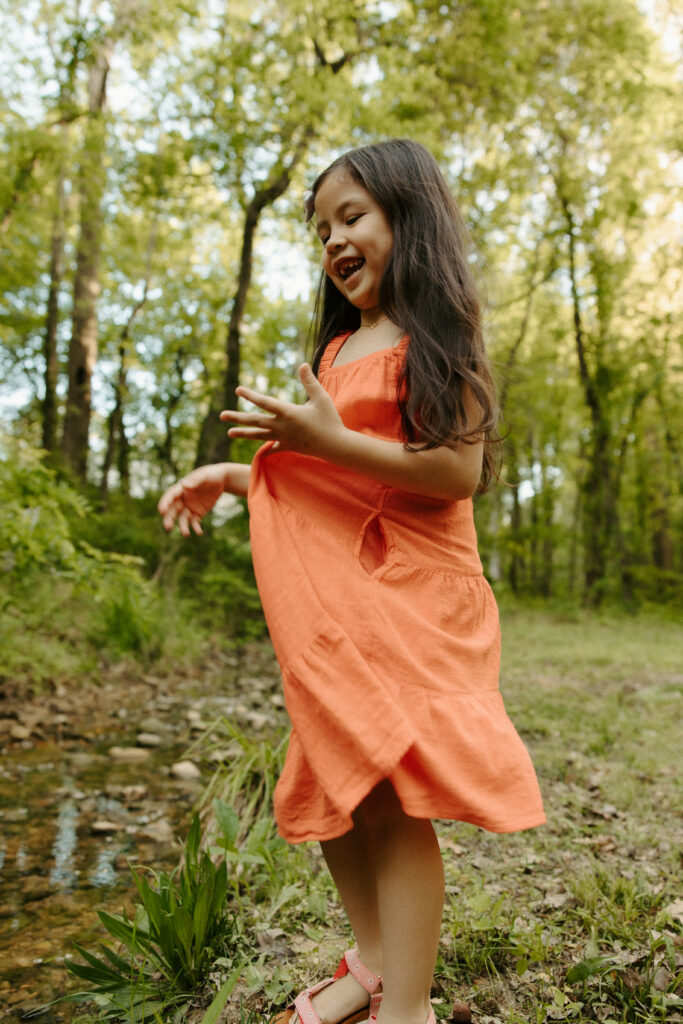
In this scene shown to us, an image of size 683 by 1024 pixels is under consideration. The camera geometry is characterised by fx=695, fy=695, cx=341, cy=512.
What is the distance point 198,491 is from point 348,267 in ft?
1.94

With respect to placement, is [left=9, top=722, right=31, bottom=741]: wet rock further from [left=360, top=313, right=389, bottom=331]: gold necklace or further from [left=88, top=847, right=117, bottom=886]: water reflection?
[left=360, top=313, right=389, bottom=331]: gold necklace

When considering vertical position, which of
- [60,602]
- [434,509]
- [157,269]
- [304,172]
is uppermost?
[157,269]

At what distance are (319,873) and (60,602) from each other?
446 centimetres

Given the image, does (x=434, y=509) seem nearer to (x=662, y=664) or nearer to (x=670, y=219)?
(x=662, y=664)

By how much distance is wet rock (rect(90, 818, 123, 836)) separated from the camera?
2855 mm

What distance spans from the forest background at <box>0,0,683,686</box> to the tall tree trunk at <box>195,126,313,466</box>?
1.5 inches

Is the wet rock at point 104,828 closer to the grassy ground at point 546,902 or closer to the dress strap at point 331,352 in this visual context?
the grassy ground at point 546,902

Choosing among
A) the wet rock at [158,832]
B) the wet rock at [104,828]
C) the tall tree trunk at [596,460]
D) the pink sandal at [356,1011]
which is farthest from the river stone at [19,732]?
the tall tree trunk at [596,460]

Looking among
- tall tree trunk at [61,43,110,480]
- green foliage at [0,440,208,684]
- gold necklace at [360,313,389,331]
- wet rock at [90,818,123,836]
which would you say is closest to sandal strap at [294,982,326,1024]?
gold necklace at [360,313,389,331]

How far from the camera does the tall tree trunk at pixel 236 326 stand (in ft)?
26.6

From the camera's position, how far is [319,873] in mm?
2303

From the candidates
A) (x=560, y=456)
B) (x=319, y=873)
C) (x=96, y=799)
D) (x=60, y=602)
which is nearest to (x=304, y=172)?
(x=60, y=602)

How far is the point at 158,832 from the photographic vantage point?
9.38 ft

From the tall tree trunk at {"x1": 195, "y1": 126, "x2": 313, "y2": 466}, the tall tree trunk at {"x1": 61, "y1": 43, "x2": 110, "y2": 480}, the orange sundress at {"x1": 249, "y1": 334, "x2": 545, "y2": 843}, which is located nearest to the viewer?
the orange sundress at {"x1": 249, "y1": 334, "x2": 545, "y2": 843}
